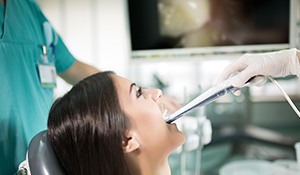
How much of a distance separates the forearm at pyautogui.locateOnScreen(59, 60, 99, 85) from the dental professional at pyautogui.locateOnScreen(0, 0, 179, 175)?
0.18 metres

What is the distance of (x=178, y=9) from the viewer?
2439mm

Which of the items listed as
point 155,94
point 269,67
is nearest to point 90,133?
point 155,94

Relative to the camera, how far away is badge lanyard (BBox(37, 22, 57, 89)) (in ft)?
4.45

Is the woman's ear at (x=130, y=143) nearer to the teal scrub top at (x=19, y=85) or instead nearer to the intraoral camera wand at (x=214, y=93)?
the intraoral camera wand at (x=214, y=93)

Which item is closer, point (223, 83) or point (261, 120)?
point (223, 83)

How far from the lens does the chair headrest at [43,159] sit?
3.27ft

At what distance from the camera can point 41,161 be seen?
1008mm

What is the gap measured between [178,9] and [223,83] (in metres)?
1.44

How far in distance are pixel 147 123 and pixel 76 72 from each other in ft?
2.19

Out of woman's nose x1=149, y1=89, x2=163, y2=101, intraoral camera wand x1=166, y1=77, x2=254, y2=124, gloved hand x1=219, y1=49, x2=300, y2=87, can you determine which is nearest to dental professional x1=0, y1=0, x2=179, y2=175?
Result: woman's nose x1=149, y1=89, x2=163, y2=101

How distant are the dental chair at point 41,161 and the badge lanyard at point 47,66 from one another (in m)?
0.36

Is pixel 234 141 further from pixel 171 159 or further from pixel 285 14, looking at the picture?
pixel 285 14

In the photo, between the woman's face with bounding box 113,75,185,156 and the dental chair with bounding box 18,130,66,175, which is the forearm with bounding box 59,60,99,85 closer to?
the woman's face with bounding box 113,75,185,156

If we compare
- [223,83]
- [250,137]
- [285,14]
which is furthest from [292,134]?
[223,83]
